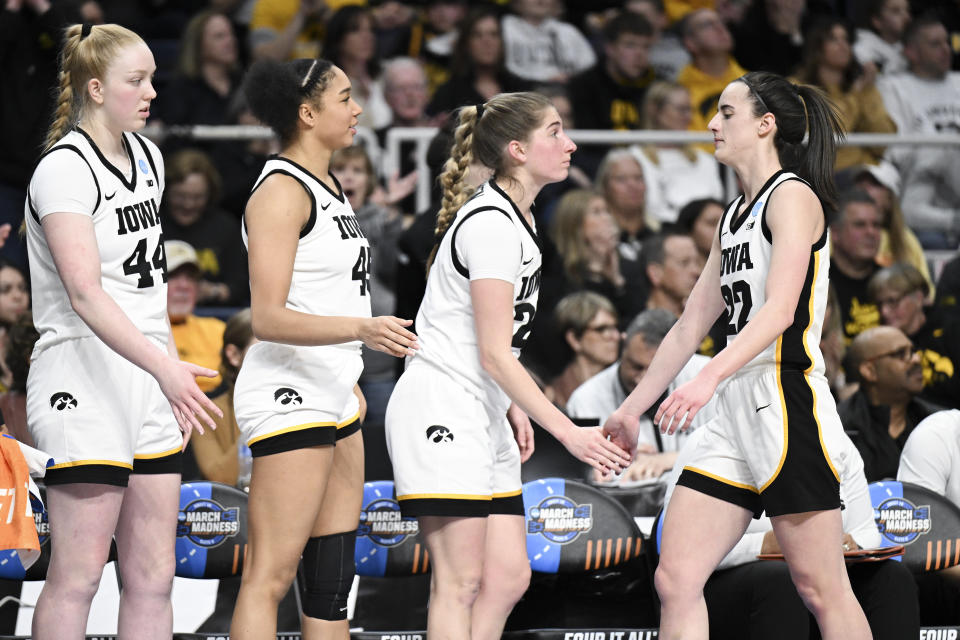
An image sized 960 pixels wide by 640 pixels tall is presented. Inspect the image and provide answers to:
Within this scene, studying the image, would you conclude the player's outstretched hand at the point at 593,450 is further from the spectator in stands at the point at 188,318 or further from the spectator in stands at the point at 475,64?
the spectator in stands at the point at 475,64

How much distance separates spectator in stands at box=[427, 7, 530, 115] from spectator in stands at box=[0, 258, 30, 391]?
2746 millimetres

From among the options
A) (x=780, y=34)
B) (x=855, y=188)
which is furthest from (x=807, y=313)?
(x=780, y=34)

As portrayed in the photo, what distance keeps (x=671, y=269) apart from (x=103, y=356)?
3692 millimetres

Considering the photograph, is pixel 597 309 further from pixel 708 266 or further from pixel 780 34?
pixel 780 34

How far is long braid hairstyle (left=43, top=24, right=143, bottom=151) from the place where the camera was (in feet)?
10.8

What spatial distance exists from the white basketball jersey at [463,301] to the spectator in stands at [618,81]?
4.30m

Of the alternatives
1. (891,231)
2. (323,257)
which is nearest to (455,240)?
(323,257)

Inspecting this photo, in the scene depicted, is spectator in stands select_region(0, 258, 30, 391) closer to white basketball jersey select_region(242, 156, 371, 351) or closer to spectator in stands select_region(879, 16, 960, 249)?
white basketball jersey select_region(242, 156, 371, 351)

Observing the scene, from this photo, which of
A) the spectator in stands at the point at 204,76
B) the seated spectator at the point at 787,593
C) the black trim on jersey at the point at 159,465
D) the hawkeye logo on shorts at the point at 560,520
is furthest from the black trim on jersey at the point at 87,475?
the spectator in stands at the point at 204,76

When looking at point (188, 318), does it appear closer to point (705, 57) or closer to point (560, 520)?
point (560, 520)

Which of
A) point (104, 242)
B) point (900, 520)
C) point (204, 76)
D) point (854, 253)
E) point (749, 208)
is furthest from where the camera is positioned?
point (204, 76)

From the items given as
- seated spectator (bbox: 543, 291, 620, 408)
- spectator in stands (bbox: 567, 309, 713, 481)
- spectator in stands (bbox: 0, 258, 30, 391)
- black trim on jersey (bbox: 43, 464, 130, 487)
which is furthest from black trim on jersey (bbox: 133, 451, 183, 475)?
seated spectator (bbox: 543, 291, 620, 408)

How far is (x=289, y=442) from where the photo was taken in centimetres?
323

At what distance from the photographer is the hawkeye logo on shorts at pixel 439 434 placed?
10.7 ft
